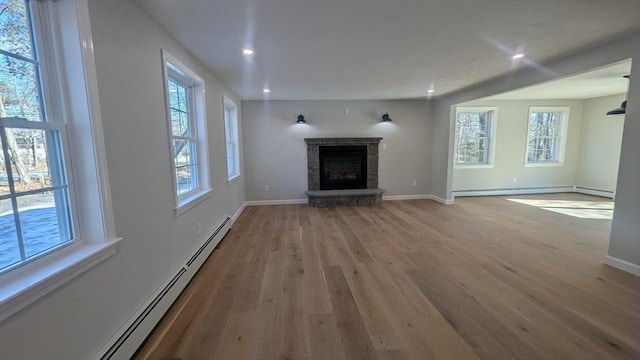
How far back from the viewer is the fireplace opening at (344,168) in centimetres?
585

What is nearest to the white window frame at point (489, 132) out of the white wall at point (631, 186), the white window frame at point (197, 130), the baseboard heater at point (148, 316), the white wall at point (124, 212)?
the white wall at point (631, 186)

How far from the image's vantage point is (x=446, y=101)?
553cm

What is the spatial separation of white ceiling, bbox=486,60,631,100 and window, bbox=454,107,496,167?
1.96ft

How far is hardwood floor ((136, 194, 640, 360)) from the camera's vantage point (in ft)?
5.43

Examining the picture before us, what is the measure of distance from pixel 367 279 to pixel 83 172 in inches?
90.4

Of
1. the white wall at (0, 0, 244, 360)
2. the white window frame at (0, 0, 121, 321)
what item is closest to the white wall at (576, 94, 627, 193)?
the white wall at (0, 0, 244, 360)

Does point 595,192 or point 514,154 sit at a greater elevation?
point 514,154

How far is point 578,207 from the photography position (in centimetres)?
516

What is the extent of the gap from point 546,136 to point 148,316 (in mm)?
8764

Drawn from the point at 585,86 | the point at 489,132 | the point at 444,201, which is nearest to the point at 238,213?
the point at 444,201

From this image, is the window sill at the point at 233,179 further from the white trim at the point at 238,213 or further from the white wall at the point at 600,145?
the white wall at the point at 600,145

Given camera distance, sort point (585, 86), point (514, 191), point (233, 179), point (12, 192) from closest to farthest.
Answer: point (12, 192) → point (233, 179) → point (585, 86) → point (514, 191)

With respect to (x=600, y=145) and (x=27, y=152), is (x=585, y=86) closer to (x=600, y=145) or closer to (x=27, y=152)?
(x=600, y=145)

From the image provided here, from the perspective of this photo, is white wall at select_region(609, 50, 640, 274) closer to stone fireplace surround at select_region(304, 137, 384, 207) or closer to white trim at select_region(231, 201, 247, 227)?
stone fireplace surround at select_region(304, 137, 384, 207)
